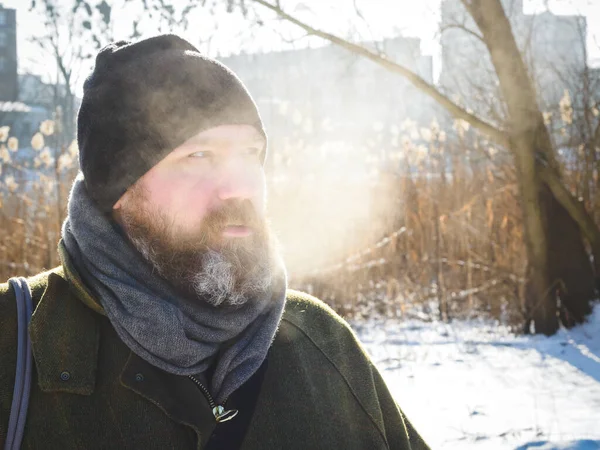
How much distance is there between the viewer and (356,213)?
7156mm

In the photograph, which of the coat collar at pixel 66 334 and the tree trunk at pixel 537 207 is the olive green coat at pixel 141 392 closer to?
the coat collar at pixel 66 334

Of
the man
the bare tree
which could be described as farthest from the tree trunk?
the man

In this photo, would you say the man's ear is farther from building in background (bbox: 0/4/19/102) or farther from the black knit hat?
building in background (bbox: 0/4/19/102)

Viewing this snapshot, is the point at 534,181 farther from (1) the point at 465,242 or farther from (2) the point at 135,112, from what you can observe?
(2) the point at 135,112

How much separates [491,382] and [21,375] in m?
3.29

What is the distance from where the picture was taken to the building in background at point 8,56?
44500 millimetres

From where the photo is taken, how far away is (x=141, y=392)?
1259 millimetres

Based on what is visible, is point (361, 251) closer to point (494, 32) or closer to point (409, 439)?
point (494, 32)

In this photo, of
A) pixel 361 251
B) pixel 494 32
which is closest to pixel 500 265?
pixel 361 251

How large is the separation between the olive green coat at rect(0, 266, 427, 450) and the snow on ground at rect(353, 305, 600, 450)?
0.86m

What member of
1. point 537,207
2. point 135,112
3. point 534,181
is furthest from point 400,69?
point 135,112

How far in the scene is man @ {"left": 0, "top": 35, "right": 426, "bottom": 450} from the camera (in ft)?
4.14

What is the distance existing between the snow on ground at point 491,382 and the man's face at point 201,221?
119cm

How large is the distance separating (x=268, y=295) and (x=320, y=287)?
4605 millimetres
